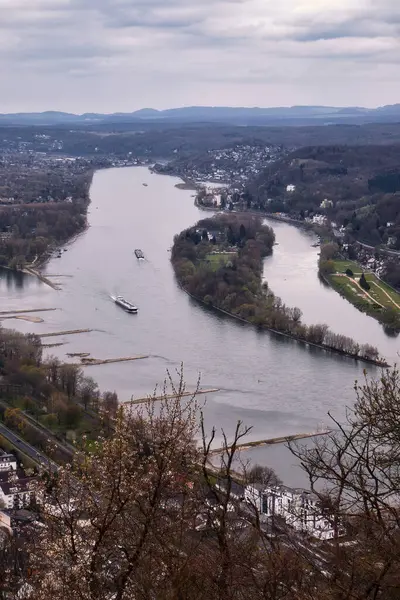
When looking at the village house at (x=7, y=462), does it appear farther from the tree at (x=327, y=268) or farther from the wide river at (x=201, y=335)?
the tree at (x=327, y=268)

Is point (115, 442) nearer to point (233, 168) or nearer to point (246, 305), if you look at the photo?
point (246, 305)

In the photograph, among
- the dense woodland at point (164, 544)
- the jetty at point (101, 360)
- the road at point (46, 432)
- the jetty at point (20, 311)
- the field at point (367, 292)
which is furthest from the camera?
the field at point (367, 292)

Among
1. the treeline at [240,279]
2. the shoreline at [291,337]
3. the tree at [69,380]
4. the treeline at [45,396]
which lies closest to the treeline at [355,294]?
the treeline at [240,279]

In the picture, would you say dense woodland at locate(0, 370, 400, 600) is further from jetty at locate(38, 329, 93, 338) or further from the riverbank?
→ the riverbank

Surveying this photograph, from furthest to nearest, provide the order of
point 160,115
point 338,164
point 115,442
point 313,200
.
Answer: point 160,115
point 338,164
point 313,200
point 115,442

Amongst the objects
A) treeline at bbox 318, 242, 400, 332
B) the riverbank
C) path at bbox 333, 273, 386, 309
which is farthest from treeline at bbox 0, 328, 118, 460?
path at bbox 333, 273, 386, 309

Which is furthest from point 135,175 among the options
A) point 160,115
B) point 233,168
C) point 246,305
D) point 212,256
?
point 160,115

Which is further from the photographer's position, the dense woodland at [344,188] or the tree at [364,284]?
the dense woodland at [344,188]
